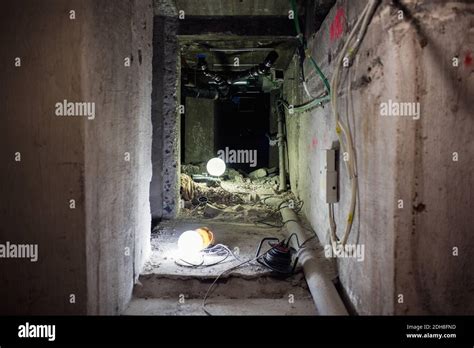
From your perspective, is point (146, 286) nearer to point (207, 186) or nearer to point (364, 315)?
point (364, 315)

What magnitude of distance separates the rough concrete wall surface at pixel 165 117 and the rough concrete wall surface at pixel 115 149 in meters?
1.47

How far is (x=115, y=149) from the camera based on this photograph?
2.46 metres

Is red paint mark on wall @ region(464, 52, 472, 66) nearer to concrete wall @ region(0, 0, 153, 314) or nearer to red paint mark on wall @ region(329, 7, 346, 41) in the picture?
red paint mark on wall @ region(329, 7, 346, 41)

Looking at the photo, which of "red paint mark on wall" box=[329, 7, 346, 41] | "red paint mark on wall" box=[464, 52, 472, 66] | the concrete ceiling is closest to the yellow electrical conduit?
"red paint mark on wall" box=[329, 7, 346, 41]

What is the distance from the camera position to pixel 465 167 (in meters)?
1.93

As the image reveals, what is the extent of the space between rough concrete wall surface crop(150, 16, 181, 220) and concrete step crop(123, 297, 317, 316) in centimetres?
213

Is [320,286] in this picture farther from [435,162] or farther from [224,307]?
[435,162]

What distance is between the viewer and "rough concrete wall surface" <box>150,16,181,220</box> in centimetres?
481

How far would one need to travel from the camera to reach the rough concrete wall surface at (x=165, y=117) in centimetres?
481

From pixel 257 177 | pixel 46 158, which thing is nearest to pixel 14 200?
pixel 46 158

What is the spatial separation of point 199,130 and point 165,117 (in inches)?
214

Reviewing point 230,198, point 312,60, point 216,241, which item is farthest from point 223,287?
point 230,198

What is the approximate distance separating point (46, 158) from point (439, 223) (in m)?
2.30

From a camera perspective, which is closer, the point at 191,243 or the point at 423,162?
the point at 423,162
